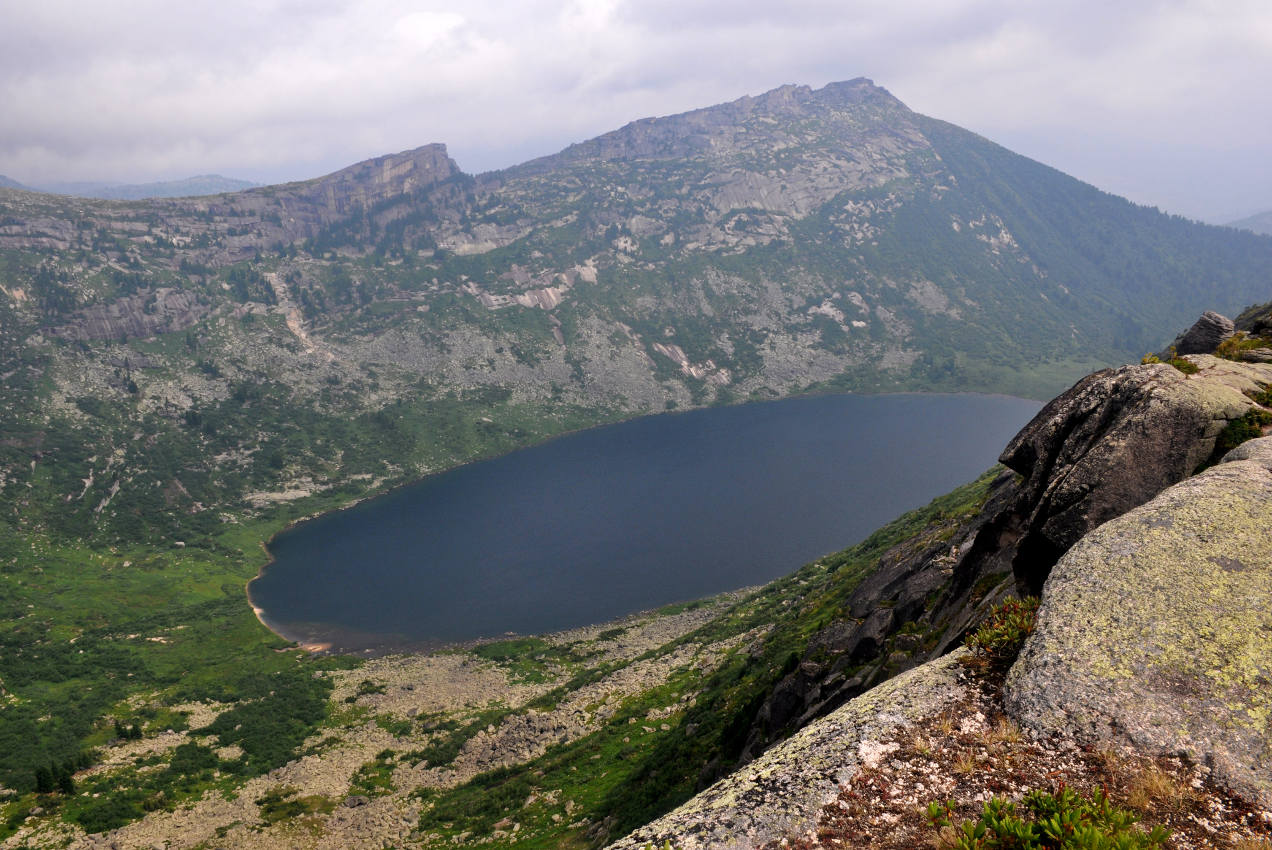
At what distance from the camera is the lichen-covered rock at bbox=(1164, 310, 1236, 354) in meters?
31.3

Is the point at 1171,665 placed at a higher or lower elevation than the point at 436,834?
higher

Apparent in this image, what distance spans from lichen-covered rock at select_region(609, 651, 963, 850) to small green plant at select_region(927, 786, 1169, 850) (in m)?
1.91

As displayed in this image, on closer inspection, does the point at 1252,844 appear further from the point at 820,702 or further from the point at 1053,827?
the point at 820,702

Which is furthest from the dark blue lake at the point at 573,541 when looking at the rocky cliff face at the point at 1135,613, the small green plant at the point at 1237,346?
the rocky cliff face at the point at 1135,613

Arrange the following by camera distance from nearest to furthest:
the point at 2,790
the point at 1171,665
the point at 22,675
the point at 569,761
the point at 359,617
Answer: the point at 1171,665 < the point at 569,761 < the point at 2,790 < the point at 22,675 < the point at 359,617

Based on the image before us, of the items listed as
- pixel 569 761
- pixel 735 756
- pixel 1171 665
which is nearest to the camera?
pixel 1171 665

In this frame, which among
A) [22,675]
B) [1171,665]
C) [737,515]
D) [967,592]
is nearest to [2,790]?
[22,675]

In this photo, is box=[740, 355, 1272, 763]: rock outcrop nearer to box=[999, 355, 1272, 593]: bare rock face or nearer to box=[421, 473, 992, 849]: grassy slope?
box=[999, 355, 1272, 593]: bare rock face

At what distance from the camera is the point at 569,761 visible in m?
58.7

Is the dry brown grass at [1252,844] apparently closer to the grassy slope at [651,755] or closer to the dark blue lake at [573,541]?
the grassy slope at [651,755]

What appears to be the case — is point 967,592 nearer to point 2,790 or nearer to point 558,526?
point 2,790

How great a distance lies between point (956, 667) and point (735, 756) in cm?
2767

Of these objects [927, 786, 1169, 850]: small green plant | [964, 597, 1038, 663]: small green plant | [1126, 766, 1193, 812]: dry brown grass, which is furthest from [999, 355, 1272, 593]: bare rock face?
[927, 786, 1169, 850]: small green plant

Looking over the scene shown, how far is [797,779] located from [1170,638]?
678 centimetres
